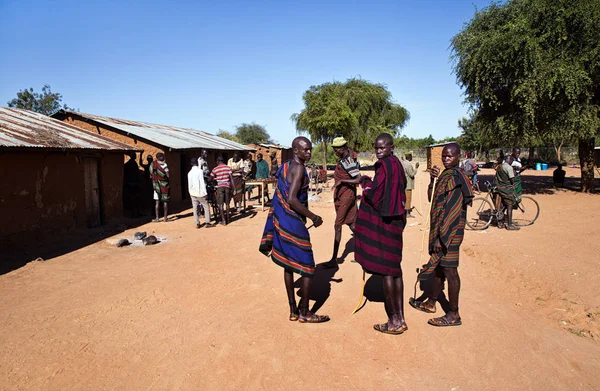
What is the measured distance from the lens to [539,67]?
1320 cm

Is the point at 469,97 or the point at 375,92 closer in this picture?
the point at 469,97

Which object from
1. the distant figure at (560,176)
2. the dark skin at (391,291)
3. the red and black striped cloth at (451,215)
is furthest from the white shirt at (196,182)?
the distant figure at (560,176)

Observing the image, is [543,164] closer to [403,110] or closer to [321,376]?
[403,110]

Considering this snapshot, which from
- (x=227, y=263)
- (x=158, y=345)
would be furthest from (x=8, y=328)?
(x=227, y=263)

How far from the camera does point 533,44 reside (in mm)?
13164

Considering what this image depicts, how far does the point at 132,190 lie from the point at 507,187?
10046 mm

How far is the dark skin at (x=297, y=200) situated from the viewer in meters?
3.47

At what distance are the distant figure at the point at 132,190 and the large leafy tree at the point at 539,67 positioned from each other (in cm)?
1303

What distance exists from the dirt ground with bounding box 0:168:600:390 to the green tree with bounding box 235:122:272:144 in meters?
46.0

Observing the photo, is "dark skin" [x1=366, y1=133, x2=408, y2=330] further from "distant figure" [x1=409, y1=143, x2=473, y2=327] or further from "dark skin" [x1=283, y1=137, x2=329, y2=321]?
"dark skin" [x1=283, y1=137, x2=329, y2=321]

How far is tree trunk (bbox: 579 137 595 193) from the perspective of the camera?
595 inches

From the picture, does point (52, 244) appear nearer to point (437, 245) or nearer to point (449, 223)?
point (437, 245)

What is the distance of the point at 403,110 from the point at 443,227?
34.7 meters

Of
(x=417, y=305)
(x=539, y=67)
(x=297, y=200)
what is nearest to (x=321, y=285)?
(x=417, y=305)
